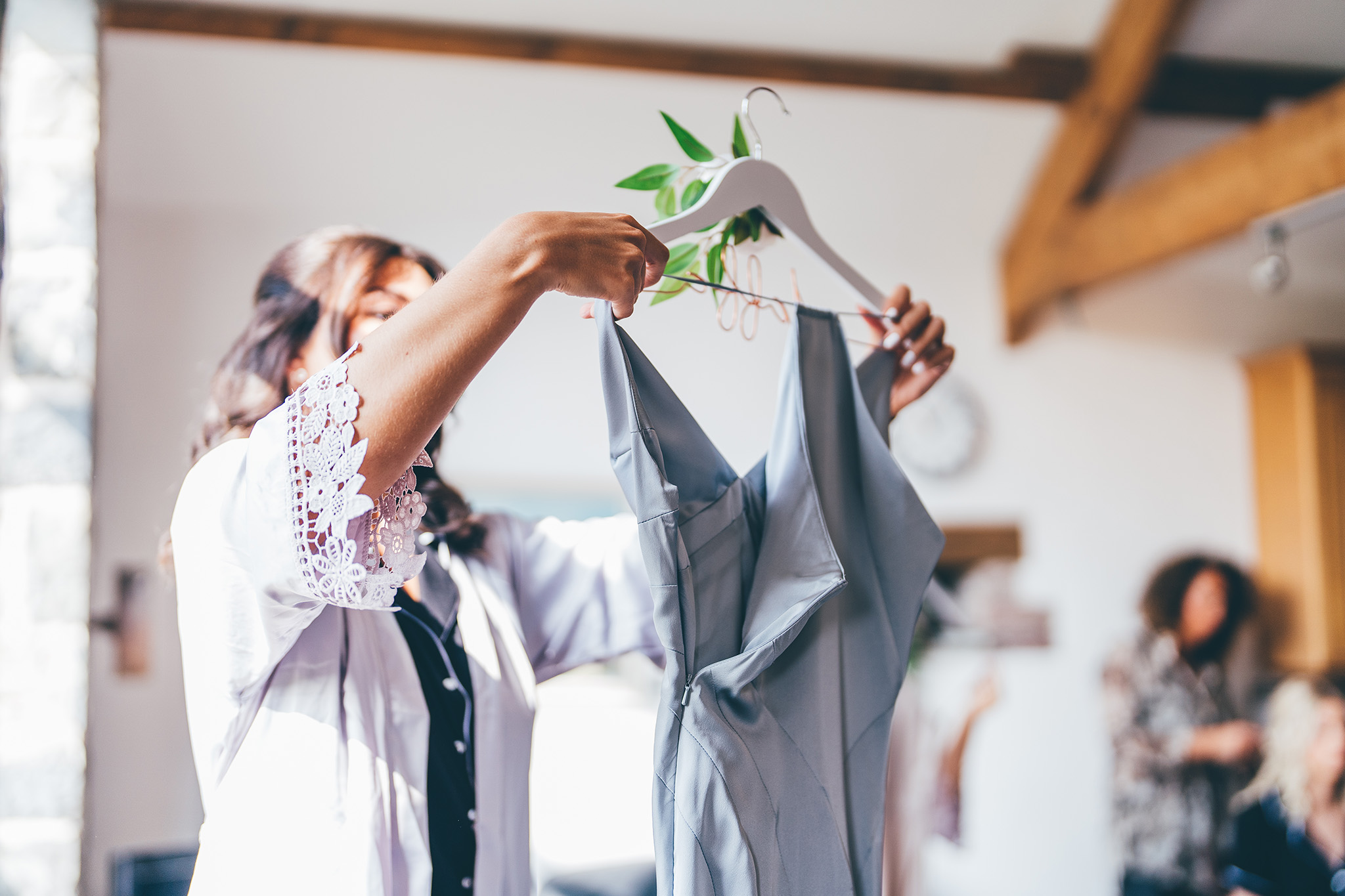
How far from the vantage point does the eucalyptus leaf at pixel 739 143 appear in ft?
2.91

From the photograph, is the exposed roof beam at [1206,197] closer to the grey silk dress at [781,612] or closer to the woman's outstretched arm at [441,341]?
the grey silk dress at [781,612]

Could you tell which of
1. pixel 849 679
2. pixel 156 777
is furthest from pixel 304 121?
pixel 849 679

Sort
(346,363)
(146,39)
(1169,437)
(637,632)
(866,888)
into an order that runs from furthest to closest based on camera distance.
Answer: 1. (1169,437)
2. (146,39)
3. (637,632)
4. (866,888)
5. (346,363)

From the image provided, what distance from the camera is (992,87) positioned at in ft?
8.58

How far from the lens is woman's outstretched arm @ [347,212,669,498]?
59 centimetres

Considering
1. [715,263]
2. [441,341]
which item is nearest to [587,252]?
[441,341]

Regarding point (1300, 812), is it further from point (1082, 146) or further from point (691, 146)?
point (691, 146)

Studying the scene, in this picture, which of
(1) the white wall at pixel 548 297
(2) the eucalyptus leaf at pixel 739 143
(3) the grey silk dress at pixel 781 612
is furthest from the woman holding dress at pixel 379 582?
(1) the white wall at pixel 548 297

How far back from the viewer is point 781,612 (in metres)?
0.77

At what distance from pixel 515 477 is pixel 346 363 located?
7.00 feet

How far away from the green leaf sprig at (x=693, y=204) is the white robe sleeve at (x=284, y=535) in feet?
1.10

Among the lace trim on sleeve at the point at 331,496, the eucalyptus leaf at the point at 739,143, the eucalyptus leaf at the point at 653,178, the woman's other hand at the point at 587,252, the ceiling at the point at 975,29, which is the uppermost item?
the ceiling at the point at 975,29

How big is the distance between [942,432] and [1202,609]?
0.98 m

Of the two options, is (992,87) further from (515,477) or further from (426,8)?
(515,477)
